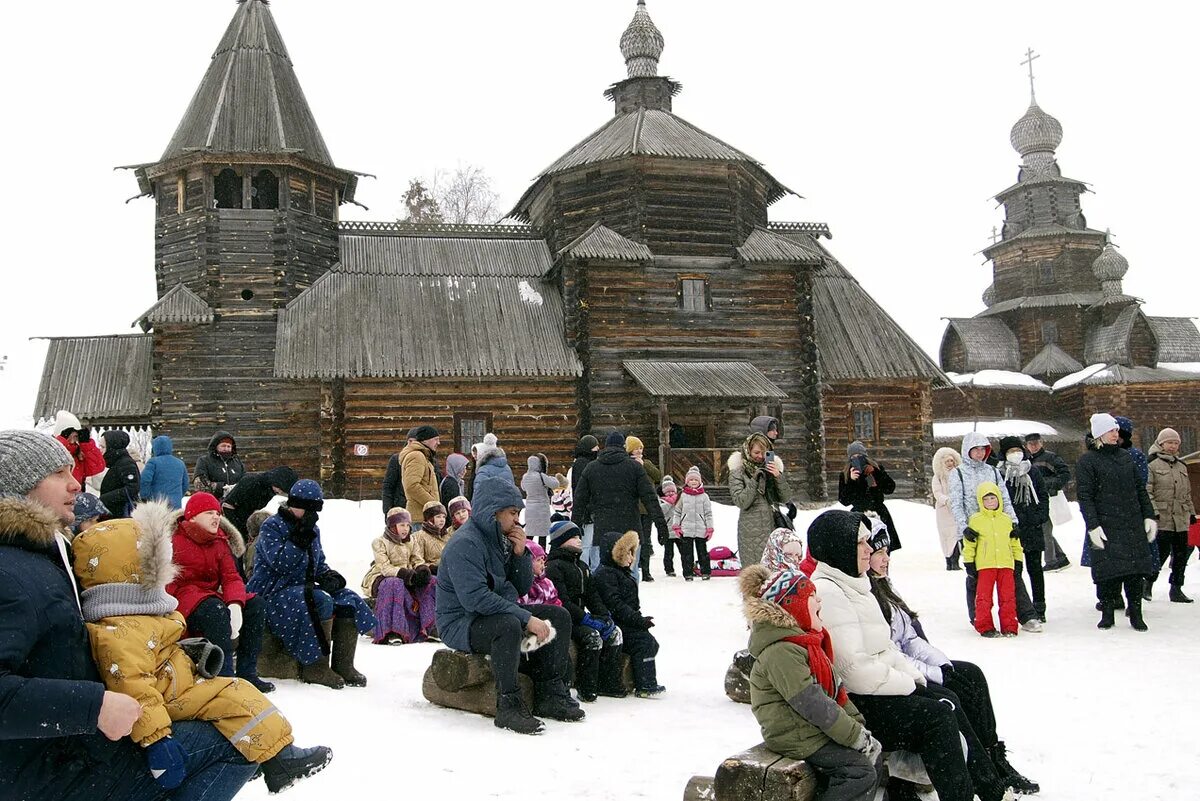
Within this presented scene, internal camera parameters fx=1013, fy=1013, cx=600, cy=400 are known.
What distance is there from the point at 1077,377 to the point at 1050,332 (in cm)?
366

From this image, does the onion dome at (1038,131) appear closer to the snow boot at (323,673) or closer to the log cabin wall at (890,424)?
the log cabin wall at (890,424)

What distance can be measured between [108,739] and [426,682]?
3818 millimetres

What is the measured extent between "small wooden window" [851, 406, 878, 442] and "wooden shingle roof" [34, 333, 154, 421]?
56.4 ft

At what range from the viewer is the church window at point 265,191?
24.8 m

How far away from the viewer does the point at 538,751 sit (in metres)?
5.49

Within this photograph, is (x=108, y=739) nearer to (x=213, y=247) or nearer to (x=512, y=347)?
(x=512, y=347)

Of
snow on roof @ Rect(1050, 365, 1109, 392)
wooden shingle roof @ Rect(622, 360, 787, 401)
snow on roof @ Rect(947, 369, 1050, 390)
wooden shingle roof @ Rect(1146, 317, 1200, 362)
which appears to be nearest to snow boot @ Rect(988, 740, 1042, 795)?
wooden shingle roof @ Rect(622, 360, 787, 401)

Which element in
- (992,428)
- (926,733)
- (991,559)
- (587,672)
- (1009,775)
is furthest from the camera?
(992,428)

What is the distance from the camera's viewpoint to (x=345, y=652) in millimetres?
7035

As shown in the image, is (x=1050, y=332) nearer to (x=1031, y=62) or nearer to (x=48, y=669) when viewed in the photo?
(x=1031, y=62)

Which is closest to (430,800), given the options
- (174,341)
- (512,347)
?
(512,347)

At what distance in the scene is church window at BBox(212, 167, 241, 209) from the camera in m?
24.7


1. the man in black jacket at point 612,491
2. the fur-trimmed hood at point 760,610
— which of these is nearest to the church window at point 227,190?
the man in black jacket at point 612,491

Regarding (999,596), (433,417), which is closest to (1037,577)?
(999,596)
